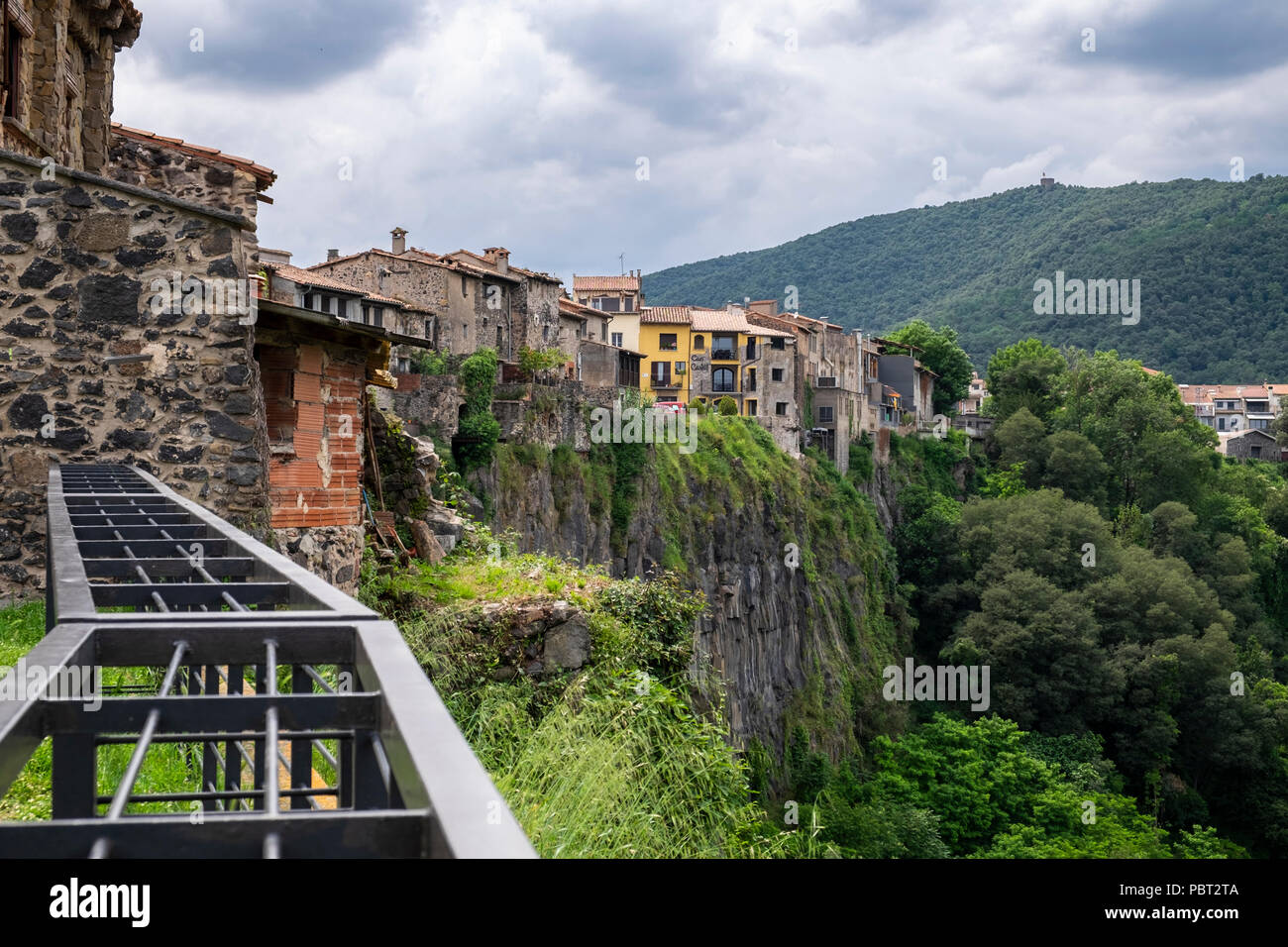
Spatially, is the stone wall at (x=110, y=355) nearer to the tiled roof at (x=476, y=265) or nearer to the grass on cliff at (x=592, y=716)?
the grass on cliff at (x=592, y=716)

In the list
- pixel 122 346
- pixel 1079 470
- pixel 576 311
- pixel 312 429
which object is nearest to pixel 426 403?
pixel 312 429

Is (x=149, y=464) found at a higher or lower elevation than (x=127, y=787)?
higher

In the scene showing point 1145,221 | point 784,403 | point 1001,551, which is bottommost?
point 1001,551

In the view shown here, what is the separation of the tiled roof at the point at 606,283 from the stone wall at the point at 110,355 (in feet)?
198

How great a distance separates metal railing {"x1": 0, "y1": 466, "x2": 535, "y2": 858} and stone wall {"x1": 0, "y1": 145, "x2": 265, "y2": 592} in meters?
4.70

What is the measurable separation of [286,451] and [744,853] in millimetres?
5683

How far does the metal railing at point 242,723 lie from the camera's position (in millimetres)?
1720

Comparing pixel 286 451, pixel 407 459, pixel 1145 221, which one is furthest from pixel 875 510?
pixel 1145 221

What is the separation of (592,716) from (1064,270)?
111 metres

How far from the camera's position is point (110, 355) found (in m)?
8.65

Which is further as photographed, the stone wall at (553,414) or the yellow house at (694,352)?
the yellow house at (694,352)

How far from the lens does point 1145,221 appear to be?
119 m

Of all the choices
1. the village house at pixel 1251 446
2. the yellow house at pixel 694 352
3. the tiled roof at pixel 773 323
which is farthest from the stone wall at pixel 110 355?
the village house at pixel 1251 446

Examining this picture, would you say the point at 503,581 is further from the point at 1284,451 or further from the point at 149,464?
the point at 1284,451
